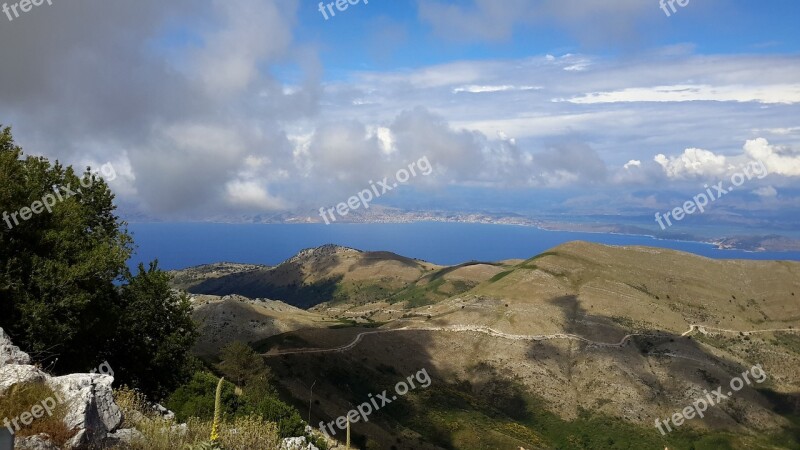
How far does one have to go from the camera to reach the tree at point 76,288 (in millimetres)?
23266

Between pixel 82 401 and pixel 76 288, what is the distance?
16237mm

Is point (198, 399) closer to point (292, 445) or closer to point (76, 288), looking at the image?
point (76, 288)

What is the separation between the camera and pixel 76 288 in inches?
979

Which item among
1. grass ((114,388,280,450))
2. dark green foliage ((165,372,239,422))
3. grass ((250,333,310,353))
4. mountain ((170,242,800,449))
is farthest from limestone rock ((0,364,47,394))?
grass ((250,333,310,353))

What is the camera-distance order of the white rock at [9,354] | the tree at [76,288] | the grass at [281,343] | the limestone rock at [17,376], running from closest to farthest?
the limestone rock at [17,376], the white rock at [9,354], the tree at [76,288], the grass at [281,343]

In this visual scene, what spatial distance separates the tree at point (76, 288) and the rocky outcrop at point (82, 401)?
26.8ft

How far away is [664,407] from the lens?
93.9 meters

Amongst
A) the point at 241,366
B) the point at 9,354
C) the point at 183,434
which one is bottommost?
the point at 241,366

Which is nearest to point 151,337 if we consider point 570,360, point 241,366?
point 241,366

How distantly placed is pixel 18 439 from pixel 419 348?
94068mm

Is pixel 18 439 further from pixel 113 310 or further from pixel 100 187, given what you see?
pixel 100 187

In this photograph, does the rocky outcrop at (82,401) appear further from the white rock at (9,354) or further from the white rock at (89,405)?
the white rock at (9,354)

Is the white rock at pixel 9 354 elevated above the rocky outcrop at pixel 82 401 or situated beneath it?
elevated above

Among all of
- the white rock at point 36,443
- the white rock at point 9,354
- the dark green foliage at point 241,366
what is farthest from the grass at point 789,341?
the white rock at point 36,443
